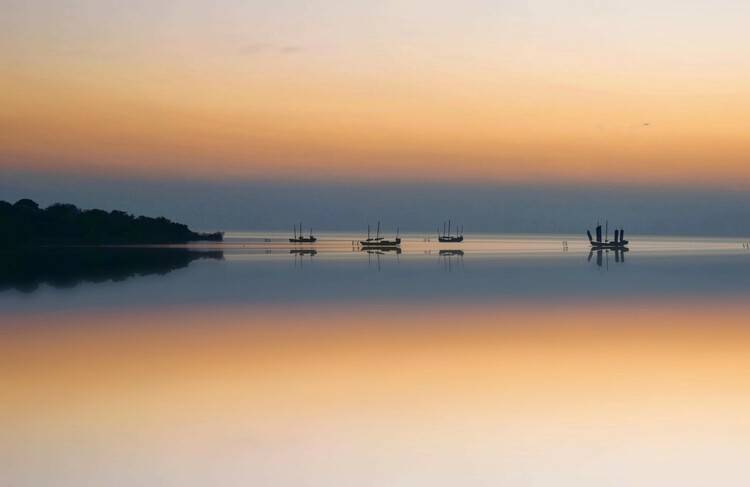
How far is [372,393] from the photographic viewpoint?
1197 centimetres

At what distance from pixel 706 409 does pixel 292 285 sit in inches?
926

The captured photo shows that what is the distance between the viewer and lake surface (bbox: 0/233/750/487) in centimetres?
848

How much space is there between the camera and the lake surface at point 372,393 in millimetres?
8484

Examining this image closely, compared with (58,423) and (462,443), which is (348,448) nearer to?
(462,443)

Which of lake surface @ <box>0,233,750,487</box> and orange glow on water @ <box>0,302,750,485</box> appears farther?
orange glow on water @ <box>0,302,750,485</box>

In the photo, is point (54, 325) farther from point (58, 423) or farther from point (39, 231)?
point (39, 231)

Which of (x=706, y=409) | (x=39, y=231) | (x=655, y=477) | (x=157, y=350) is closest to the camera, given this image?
(x=655, y=477)

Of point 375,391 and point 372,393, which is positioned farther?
point 375,391

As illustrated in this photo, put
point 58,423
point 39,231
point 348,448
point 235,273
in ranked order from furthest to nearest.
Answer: point 39,231
point 235,273
point 58,423
point 348,448

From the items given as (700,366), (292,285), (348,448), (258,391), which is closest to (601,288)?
(292,285)

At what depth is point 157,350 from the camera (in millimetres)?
15938

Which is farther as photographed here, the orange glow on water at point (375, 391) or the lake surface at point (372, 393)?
the orange glow on water at point (375, 391)

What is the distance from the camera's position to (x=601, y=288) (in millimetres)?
32375

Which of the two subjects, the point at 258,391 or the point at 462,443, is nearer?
the point at 462,443
